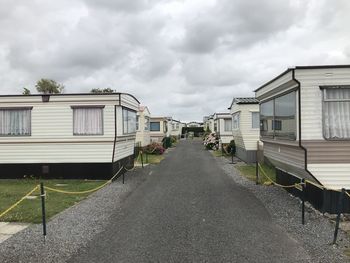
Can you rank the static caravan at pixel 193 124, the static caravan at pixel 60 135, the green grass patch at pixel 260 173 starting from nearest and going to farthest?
the green grass patch at pixel 260 173
the static caravan at pixel 60 135
the static caravan at pixel 193 124

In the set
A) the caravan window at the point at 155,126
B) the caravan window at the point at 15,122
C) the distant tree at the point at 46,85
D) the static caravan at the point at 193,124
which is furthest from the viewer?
the static caravan at the point at 193,124

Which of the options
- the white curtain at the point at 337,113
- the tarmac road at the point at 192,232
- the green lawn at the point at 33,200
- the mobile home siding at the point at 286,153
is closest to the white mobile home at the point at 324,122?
the white curtain at the point at 337,113

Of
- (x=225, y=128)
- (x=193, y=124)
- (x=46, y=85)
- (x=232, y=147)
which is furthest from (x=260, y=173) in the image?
(x=193, y=124)

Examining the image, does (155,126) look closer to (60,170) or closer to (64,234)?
(60,170)

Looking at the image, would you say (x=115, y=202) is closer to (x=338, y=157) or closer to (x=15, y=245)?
(x=15, y=245)

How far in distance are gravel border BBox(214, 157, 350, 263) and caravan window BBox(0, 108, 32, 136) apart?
990cm

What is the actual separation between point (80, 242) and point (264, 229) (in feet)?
12.5

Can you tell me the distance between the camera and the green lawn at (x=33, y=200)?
9281mm

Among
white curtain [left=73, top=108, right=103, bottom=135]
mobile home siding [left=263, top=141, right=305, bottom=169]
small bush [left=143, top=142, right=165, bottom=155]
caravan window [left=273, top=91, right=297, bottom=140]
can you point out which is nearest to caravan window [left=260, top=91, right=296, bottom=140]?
caravan window [left=273, top=91, right=297, bottom=140]

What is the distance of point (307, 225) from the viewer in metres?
8.22

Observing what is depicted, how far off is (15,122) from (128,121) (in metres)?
5.13

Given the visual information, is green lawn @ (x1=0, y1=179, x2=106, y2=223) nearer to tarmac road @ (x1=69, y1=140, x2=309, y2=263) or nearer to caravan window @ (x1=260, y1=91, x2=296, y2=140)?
tarmac road @ (x1=69, y1=140, x2=309, y2=263)

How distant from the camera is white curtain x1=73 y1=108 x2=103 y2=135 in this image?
15836 mm

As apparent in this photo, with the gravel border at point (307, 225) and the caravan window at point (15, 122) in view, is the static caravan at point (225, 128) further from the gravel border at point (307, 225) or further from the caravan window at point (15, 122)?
the gravel border at point (307, 225)
